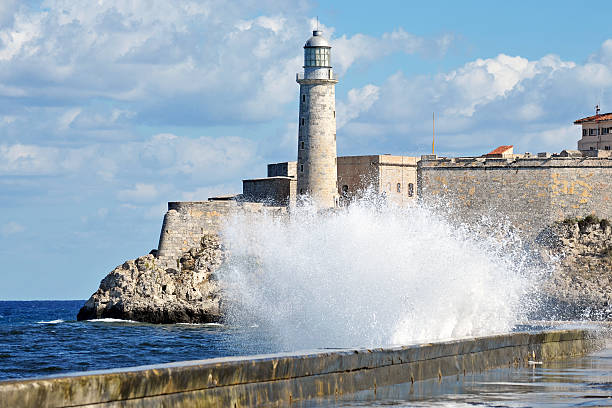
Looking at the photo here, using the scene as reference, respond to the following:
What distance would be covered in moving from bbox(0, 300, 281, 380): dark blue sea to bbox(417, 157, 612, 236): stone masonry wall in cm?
1056

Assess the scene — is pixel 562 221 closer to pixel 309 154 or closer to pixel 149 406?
pixel 309 154

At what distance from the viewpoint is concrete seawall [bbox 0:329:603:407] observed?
19.7ft

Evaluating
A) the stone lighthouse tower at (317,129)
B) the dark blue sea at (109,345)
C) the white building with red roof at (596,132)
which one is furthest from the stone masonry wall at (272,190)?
the white building with red roof at (596,132)

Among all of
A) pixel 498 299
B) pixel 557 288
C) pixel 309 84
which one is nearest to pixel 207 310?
pixel 309 84

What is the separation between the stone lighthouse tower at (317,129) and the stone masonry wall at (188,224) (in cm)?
340

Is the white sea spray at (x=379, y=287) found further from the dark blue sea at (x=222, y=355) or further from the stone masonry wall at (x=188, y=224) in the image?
the stone masonry wall at (x=188, y=224)

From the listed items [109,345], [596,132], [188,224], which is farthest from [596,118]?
[109,345]

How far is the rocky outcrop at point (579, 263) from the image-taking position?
114 ft

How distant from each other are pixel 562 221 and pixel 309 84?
35.6 ft

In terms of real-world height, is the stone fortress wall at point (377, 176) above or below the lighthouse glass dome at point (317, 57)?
below

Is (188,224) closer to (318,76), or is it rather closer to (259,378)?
(318,76)

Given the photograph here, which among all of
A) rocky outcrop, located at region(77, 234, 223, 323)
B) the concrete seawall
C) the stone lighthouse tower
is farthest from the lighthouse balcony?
the concrete seawall

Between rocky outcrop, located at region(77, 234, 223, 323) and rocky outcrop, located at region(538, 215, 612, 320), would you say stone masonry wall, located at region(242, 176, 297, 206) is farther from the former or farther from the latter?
rocky outcrop, located at region(538, 215, 612, 320)

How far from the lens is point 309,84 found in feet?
126
